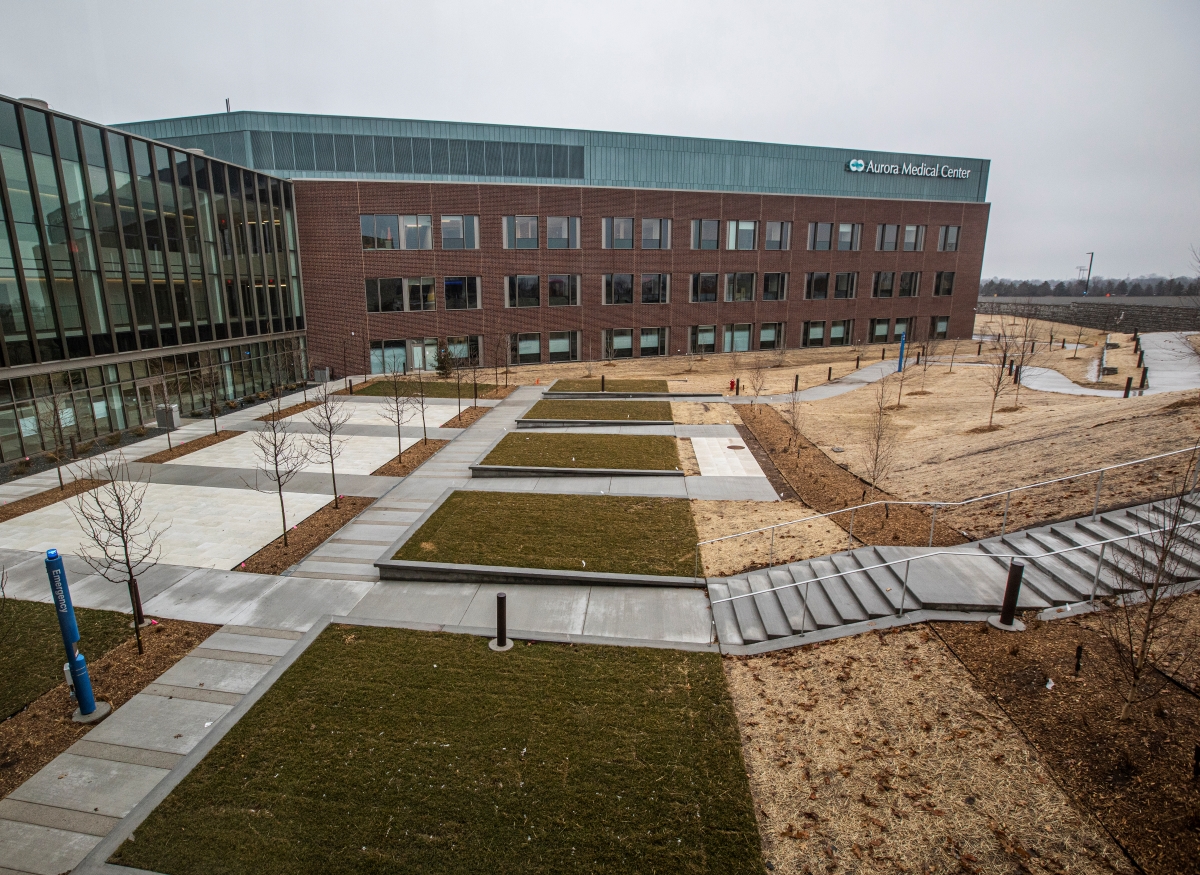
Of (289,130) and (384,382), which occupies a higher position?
(289,130)

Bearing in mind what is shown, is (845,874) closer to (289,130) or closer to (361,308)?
(361,308)

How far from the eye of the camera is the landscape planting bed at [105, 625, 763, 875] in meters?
7.00

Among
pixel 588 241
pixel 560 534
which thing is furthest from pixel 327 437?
pixel 588 241

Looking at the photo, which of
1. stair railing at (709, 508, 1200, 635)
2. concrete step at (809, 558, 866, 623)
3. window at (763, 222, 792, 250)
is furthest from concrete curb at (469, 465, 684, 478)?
window at (763, 222, 792, 250)

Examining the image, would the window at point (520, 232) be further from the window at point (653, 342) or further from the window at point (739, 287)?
the window at point (739, 287)

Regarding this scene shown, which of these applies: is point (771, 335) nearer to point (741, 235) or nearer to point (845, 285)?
point (845, 285)

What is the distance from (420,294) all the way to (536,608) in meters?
35.0

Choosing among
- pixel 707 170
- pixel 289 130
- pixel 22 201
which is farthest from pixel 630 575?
pixel 707 170

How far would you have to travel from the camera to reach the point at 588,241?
151ft

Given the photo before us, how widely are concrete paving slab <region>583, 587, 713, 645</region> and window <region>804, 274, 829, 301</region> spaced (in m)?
46.3

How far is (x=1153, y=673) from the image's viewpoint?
849 cm

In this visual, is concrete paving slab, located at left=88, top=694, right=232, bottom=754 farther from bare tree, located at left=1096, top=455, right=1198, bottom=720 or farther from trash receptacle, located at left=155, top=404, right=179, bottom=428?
trash receptacle, located at left=155, top=404, right=179, bottom=428

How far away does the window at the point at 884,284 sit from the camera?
56125 mm

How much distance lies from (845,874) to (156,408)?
30.7m
